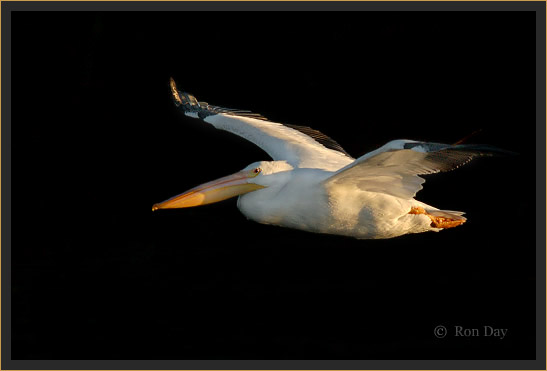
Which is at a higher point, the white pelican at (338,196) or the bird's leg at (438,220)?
the white pelican at (338,196)

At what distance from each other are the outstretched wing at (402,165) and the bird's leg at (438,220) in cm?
18

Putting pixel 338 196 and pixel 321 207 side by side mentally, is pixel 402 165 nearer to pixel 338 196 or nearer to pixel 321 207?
pixel 338 196

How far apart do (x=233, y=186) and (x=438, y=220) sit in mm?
1546

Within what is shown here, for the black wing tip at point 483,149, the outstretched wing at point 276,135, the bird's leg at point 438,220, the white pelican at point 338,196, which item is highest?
the outstretched wing at point 276,135

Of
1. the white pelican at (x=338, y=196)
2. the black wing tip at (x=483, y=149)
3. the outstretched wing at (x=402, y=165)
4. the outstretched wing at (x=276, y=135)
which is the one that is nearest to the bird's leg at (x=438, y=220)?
the white pelican at (x=338, y=196)

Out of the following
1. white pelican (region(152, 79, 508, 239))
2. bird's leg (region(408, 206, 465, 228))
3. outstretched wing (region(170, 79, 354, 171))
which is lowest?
bird's leg (region(408, 206, 465, 228))

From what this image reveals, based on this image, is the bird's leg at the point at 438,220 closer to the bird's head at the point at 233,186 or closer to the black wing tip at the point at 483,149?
the bird's head at the point at 233,186

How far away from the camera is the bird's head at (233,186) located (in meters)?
6.16

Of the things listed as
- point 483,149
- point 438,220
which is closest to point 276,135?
point 438,220

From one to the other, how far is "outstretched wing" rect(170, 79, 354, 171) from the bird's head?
1.38 ft

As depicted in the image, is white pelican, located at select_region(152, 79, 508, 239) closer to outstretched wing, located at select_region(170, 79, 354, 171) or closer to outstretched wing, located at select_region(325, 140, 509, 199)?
outstretched wing, located at select_region(325, 140, 509, 199)

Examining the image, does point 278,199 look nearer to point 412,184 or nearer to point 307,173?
point 307,173

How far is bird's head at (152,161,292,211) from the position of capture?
616 cm

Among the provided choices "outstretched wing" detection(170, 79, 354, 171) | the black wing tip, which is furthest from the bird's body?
the black wing tip
